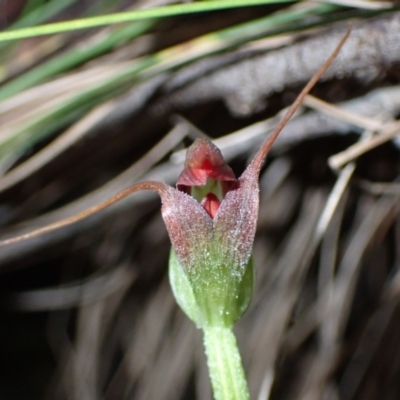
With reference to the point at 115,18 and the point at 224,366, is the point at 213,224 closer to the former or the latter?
the point at 224,366

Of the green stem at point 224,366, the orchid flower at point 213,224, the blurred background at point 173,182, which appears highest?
the blurred background at point 173,182

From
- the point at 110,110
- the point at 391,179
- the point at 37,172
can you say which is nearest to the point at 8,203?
the point at 37,172

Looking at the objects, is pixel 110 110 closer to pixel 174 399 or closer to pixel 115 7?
pixel 115 7

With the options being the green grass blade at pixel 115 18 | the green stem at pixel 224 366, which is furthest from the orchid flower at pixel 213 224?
the green grass blade at pixel 115 18

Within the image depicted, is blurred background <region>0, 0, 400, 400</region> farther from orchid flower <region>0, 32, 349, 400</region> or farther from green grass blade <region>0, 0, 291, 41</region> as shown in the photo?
orchid flower <region>0, 32, 349, 400</region>

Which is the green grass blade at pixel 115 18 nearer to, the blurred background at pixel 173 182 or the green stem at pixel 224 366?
the blurred background at pixel 173 182

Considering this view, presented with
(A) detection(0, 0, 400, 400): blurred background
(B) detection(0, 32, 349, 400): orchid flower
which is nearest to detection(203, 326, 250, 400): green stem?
(B) detection(0, 32, 349, 400): orchid flower
